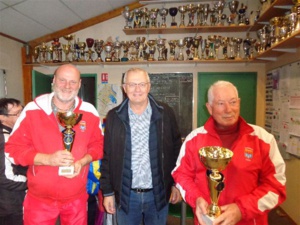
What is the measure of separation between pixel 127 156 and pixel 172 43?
265cm

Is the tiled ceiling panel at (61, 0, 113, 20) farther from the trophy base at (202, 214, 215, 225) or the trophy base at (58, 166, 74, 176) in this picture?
the trophy base at (202, 214, 215, 225)

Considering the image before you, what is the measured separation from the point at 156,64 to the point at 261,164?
2956 millimetres

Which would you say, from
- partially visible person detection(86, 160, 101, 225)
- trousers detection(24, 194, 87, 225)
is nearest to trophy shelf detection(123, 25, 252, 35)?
partially visible person detection(86, 160, 101, 225)

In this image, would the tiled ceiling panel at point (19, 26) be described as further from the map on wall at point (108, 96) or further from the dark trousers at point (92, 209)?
the dark trousers at point (92, 209)

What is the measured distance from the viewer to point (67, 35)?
3.86 m

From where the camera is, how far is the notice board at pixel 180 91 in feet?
12.5

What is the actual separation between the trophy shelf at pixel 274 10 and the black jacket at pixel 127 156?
2.12 m

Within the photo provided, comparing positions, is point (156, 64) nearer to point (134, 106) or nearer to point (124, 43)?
point (124, 43)

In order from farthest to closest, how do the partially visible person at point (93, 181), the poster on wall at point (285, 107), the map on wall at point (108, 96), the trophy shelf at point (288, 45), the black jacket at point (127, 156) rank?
the map on wall at point (108, 96), the poster on wall at point (285, 107), the trophy shelf at point (288, 45), the partially visible person at point (93, 181), the black jacket at point (127, 156)

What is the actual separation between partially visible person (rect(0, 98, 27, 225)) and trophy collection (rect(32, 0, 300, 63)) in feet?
7.53

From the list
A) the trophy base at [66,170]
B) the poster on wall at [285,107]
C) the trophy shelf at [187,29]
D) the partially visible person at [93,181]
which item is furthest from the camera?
the trophy shelf at [187,29]

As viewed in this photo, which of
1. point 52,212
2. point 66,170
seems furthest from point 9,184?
point 66,170

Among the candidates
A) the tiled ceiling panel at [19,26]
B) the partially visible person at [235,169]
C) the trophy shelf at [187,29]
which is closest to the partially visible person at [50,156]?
the partially visible person at [235,169]

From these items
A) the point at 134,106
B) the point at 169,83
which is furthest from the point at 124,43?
the point at 134,106
